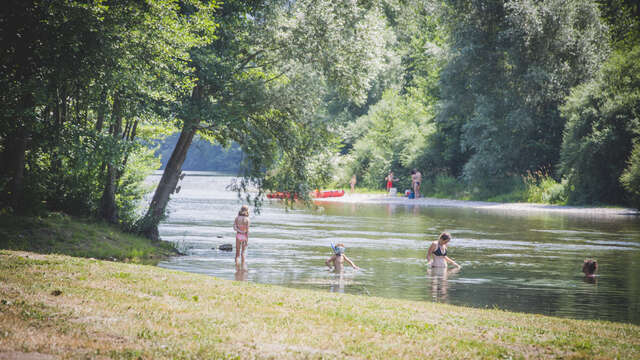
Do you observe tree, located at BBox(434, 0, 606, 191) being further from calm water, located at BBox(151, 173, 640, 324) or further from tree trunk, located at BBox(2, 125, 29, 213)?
tree trunk, located at BBox(2, 125, 29, 213)

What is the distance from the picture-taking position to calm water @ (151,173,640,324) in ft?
44.7

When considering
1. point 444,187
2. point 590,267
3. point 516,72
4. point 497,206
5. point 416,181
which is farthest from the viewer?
point 444,187

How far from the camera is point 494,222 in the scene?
99.2 feet

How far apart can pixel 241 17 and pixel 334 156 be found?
470 cm

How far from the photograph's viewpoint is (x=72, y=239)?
51.2 feet

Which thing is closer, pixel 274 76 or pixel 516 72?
pixel 274 76

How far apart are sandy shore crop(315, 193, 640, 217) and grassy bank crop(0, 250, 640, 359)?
87.1ft

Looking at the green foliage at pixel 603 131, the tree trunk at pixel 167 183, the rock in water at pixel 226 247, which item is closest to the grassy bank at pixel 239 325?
the tree trunk at pixel 167 183

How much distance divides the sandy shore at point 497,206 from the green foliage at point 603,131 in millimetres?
1639

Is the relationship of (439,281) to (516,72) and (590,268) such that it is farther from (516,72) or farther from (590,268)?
(516,72)

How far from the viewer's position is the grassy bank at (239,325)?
7250 mm

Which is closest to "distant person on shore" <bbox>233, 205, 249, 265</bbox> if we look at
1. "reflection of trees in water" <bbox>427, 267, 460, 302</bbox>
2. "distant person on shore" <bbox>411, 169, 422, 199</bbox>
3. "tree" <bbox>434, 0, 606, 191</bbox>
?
"reflection of trees in water" <bbox>427, 267, 460, 302</bbox>

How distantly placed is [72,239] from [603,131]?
29750 mm

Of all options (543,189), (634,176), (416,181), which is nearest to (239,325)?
(634,176)
